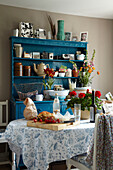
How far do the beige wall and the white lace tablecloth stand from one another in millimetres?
2271

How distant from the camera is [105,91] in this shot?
17.1 feet

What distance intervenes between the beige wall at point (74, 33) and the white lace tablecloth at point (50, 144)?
2271 millimetres

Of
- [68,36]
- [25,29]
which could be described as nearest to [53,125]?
[25,29]

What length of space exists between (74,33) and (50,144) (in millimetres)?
3215

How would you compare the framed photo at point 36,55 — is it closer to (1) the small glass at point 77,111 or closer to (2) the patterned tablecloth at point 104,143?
(1) the small glass at point 77,111

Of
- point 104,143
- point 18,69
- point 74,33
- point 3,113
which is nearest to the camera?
point 104,143

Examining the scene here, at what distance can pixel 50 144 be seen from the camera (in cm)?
214

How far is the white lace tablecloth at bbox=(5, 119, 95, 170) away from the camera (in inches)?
84.4

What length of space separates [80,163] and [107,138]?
1.57 feet

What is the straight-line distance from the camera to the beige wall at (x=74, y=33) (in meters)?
4.35

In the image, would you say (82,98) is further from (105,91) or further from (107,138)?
(105,91)

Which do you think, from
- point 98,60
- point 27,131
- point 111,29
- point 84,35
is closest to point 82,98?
point 27,131

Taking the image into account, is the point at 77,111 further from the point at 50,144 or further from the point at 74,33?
the point at 74,33

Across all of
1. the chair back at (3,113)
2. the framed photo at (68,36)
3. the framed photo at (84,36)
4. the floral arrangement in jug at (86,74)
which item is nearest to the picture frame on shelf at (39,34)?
the framed photo at (68,36)
